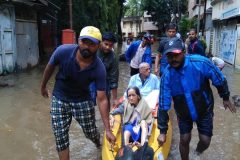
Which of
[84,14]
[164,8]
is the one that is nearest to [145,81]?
[84,14]

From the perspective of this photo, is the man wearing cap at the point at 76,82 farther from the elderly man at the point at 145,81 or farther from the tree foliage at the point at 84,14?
the tree foliage at the point at 84,14

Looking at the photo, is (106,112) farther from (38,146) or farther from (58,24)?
(58,24)

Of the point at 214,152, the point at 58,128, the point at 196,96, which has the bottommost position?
the point at 214,152

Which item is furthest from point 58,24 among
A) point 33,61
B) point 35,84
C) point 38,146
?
point 38,146

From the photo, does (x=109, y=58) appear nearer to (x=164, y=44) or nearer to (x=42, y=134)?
(x=164, y=44)

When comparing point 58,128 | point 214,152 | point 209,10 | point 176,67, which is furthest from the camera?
point 209,10

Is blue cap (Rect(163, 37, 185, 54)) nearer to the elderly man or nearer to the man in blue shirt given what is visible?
the elderly man

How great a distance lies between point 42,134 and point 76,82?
2.89 metres

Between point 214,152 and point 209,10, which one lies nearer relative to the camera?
point 214,152

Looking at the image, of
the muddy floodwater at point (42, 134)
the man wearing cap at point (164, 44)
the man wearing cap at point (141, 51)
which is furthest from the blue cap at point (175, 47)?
the man wearing cap at point (141, 51)

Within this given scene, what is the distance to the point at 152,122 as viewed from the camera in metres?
5.07

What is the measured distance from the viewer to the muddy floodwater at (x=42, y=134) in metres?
5.51

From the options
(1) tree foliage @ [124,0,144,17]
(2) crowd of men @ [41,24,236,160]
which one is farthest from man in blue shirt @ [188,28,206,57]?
(1) tree foliage @ [124,0,144,17]

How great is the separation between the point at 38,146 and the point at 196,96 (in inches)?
125
